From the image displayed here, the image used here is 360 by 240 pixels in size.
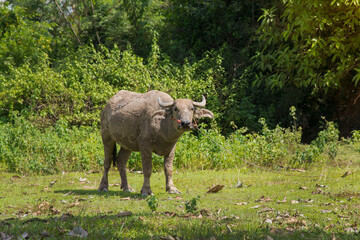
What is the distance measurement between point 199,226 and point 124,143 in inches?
162

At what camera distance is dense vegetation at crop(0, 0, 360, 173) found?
1184cm

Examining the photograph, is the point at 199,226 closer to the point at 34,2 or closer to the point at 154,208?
the point at 154,208

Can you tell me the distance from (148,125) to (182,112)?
92cm

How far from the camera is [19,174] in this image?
11.8m

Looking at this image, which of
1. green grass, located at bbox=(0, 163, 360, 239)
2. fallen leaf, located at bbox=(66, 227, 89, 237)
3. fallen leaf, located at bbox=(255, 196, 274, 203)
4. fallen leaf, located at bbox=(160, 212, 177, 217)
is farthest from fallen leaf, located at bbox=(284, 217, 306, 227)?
fallen leaf, located at bbox=(66, 227, 89, 237)

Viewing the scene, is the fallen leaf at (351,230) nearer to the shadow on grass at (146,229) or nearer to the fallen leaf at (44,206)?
the shadow on grass at (146,229)

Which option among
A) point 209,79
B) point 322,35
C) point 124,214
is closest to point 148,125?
point 124,214

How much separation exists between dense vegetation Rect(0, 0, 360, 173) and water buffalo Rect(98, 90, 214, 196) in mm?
2601

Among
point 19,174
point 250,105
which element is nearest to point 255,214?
point 19,174

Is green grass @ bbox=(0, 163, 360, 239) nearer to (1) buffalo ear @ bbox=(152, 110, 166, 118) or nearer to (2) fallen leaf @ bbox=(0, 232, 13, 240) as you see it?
(2) fallen leaf @ bbox=(0, 232, 13, 240)

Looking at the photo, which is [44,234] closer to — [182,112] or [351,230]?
[351,230]

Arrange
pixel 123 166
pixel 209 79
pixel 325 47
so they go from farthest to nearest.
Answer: pixel 209 79 → pixel 325 47 → pixel 123 166

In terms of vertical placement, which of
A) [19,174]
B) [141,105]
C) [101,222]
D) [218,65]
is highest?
[218,65]

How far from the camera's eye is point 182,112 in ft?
25.8
